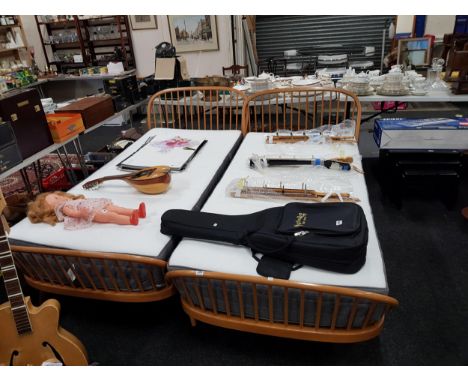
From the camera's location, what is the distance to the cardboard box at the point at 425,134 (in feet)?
7.24

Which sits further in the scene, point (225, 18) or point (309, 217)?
point (225, 18)

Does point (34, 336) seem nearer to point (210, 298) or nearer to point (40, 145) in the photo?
point (210, 298)

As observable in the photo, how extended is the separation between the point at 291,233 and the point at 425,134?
5.28ft

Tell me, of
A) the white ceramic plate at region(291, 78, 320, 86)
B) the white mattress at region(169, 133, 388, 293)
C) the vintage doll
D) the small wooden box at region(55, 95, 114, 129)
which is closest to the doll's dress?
the vintage doll

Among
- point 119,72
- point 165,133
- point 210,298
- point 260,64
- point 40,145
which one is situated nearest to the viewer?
point 210,298

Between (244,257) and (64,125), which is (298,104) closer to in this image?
(64,125)

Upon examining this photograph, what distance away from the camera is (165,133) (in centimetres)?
228

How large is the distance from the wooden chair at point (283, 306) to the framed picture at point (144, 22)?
487 centimetres

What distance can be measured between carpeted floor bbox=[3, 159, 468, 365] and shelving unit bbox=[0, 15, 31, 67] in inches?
174

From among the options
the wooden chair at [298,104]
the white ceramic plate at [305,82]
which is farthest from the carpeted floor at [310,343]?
the white ceramic plate at [305,82]
